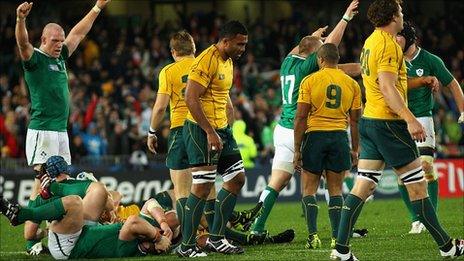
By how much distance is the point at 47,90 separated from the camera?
43.0 ft

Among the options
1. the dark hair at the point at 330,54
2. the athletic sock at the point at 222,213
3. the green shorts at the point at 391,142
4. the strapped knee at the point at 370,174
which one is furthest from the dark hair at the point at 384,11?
the athletic sock at the point at 222,213

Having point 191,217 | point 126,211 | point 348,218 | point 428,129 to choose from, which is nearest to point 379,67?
point 348,218

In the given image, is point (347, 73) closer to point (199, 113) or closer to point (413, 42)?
point (413, 42)

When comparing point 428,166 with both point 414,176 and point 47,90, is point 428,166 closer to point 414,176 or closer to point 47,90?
point 414,176

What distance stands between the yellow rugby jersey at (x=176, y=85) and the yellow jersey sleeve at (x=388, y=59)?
304 cm

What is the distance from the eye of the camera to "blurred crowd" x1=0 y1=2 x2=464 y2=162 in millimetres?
24734

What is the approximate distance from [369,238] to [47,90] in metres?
4.42

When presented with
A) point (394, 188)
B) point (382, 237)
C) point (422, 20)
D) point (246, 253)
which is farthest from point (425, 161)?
point (422, 20)

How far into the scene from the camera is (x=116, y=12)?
114ft

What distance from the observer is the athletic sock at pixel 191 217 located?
11664 mm

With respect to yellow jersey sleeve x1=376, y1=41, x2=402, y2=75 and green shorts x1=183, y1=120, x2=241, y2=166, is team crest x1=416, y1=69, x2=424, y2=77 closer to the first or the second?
green shorts x1=183, y1=120, x2=241, y2=166

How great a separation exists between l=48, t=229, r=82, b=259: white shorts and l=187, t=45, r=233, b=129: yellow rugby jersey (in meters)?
1.78

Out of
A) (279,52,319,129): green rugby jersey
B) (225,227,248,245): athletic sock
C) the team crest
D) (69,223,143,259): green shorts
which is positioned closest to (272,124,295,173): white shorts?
(279,52,319,129): green rugby jersey

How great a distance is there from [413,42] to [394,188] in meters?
10.0
